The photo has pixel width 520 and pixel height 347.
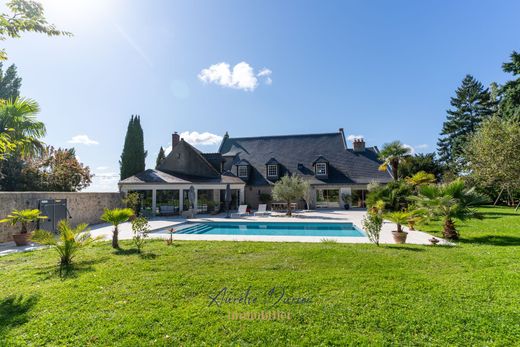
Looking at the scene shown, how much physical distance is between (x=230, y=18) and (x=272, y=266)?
13330mm

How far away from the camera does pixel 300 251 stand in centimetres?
838

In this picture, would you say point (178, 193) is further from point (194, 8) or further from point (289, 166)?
point (194, 8)

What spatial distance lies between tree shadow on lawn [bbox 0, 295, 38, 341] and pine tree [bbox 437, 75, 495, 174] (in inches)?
2055

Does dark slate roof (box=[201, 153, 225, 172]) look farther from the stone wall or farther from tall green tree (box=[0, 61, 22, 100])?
tall green tree (box=[0, 61, 22, 100])

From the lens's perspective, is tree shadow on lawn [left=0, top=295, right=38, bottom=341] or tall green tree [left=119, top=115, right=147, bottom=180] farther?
tall green tree [left=119, top=115, right=147, bottom=180]

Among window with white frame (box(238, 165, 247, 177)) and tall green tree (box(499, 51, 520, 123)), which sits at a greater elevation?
tall green tree (box(499, 51, 520, 123))

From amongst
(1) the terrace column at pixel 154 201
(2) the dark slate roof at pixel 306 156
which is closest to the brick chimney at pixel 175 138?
(2) the dark slate roof at pixel 306 156

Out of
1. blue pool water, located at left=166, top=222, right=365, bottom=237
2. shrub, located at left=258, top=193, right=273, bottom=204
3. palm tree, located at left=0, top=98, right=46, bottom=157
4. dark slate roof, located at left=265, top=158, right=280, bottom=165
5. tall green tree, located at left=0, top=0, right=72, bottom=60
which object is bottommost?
blue pool water, located at left=166, top=222, right=365, bottom=237

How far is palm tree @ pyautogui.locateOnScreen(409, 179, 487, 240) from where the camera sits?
10.5m

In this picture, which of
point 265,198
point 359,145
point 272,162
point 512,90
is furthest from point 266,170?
point 512,90

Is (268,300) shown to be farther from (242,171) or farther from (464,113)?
(464,113)

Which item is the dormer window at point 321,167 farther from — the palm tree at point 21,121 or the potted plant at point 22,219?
the palm tree at point 21,121

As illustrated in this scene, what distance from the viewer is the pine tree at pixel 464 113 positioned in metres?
43.4

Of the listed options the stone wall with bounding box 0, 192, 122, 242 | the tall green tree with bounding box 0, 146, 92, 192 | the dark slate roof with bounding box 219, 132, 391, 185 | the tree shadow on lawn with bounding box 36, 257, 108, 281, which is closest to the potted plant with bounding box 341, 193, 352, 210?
the dark slate roof with bounding box 219, 132, 391, 185
